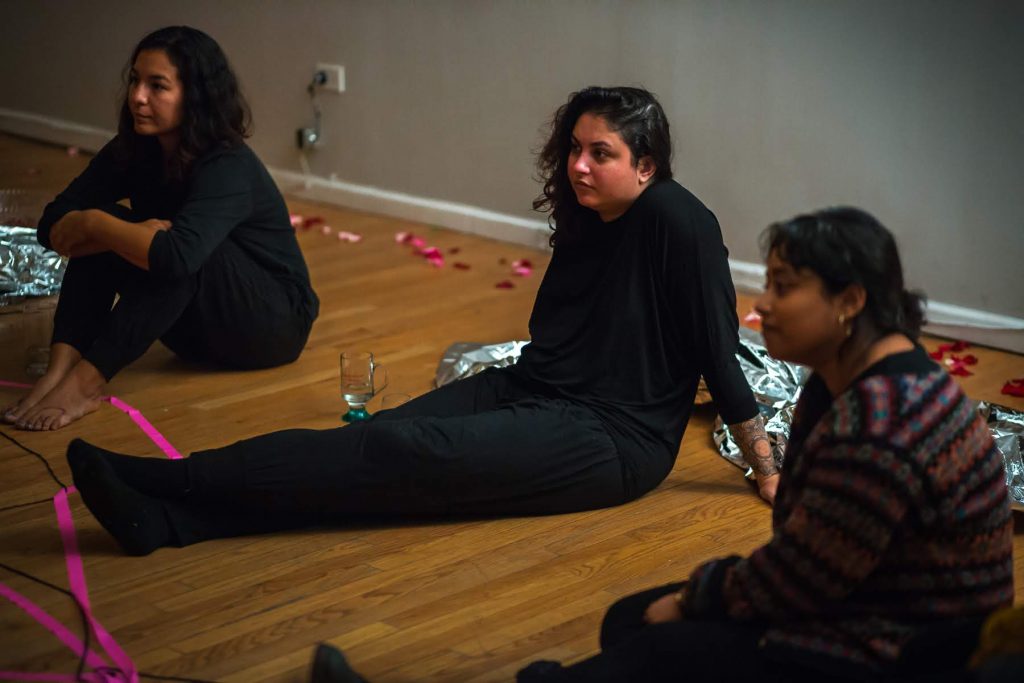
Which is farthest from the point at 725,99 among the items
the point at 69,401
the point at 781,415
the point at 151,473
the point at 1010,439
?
the point at 151,473

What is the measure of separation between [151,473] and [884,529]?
1392 mm

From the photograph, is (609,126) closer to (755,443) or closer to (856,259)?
(755,443)

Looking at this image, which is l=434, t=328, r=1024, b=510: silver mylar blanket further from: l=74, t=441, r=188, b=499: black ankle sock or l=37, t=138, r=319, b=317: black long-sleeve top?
l=74, t=441, r=188, b=499: black ankle sock

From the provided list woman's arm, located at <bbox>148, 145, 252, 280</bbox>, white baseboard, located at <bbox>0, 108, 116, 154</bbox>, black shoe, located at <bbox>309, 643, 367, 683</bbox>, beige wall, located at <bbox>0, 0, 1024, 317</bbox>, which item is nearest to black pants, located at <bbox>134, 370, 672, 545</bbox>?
black shoe, located at <bbox>309, 643, 367, 683</bbox>

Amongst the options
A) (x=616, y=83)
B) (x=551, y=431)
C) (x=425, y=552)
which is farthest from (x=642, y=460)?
(x=616, y=83)

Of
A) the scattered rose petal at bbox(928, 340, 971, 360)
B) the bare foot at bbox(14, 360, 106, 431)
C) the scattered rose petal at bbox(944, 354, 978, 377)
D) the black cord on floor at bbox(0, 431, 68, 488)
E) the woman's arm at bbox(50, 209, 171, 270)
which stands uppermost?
the woman's arm at bbox(50, 209, 171, 270)

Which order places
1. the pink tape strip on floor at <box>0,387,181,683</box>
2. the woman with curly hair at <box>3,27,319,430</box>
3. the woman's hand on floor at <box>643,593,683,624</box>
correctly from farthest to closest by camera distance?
the woman with curly hair at <box>3,27,319,430</box>
the pink tape strip on floor at <box>0,387,181,683</box>
the woman's hand on floor at <box>643,593,683,624</box>

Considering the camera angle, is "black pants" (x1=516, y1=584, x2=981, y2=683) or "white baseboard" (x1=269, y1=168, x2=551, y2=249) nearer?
"black pants" (x1=516, y1=584, x2=981, y2=683)

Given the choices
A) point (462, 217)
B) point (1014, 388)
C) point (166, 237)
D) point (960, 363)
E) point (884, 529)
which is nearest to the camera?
point (884, 529)

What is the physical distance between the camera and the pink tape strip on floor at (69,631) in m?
1.95

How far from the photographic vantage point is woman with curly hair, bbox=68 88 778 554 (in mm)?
2361

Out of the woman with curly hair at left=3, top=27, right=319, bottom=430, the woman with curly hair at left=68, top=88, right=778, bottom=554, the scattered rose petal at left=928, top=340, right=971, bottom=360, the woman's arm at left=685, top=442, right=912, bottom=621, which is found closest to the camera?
the woman's arm at left=685, top=442, right=912, bottom=621

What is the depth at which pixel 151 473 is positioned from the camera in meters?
2.35

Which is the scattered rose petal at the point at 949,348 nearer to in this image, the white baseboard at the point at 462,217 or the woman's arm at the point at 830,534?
the white baseboard at the point at 462,217
